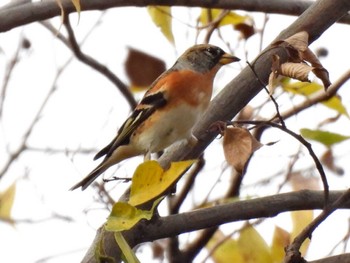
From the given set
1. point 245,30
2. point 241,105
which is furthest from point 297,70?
point 245,30

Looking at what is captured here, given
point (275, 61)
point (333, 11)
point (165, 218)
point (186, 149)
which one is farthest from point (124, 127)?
point (275, 61)

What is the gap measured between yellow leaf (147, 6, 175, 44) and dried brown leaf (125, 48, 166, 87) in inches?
22.2

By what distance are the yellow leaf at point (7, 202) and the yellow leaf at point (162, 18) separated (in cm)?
107

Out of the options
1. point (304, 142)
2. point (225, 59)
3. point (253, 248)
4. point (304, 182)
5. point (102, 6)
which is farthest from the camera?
point (304, 182)

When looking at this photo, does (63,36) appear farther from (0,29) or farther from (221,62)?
(0,29)

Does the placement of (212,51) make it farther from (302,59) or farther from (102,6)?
(302,59)

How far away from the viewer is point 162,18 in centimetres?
382

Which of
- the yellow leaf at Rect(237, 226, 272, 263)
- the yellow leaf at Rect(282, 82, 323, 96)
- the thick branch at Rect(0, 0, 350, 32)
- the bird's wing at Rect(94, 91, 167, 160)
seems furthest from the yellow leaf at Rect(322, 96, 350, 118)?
the bird's wing at Rect(94, 91, 167, 160)

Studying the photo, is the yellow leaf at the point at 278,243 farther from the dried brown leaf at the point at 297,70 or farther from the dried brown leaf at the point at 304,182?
the dried brown leaf at the point at 297,70

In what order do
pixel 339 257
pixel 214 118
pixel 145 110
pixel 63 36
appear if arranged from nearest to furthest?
pixel 339 257 < pixel 214 118 < pixel 145 110 < pixel 63 36

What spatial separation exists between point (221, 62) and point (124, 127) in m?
0.54

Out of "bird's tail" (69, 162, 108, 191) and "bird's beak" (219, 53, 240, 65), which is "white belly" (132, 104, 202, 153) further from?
"bird's beak" (219, 53, 240, 65)

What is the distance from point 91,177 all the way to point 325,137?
2.85ft

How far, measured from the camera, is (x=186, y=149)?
2945mm
